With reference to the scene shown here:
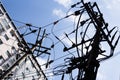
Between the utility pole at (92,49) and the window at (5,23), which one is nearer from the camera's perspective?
the utility pole at (92,49)

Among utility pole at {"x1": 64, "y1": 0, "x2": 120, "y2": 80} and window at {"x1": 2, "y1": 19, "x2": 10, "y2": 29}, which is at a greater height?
window at {"x1": 2, "y1": 19, "x2": 10, "y2": 29}

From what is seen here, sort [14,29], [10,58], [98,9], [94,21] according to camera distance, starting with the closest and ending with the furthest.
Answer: [94,21]
[98,9]
[10,58]
[14,29]

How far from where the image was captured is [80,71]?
1061 centimetres

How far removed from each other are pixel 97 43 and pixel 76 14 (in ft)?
8.64

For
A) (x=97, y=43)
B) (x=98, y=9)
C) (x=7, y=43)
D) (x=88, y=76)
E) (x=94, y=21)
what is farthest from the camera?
(x=7, y=43)

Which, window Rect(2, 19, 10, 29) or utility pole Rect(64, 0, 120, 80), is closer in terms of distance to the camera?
utility pole Rect(64, 0, 120, 80)

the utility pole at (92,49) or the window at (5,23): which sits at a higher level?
the window at (5,23)

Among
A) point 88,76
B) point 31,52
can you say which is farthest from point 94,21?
point 31,52

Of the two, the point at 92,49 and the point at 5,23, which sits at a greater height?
the point at 5,23

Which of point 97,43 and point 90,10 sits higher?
point 90,10

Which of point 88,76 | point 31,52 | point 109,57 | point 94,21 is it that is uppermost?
point 31,52

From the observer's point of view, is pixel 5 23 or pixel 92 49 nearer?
pixel 92 49

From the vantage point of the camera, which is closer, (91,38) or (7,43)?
(91,38)

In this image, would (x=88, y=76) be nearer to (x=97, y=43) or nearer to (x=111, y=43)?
(x=97, y=43)
